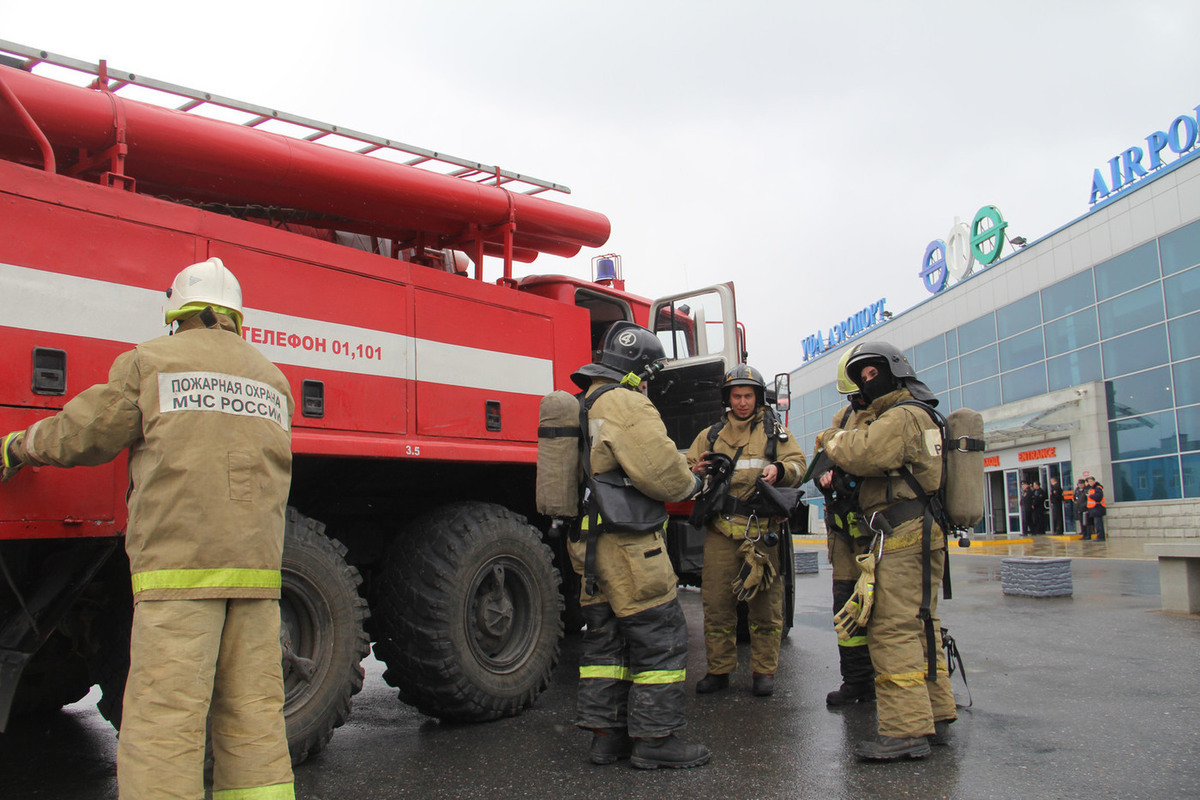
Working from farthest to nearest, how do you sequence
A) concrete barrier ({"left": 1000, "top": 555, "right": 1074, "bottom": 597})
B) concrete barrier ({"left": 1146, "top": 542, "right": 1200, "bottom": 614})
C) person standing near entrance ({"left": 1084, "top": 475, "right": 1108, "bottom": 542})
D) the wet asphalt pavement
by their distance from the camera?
person standing near entrance ({"left": 1084, "top": 475, "right": 1108, "bottom": 542}) < concrete barrier ({"left": 1000, "top": 555, "right": 1074, "bottom": 597}) < concrete barrier ({"left": 1146, "top": 542, "right": 1200, "bottom": 614}) < the wet asphalt pavement

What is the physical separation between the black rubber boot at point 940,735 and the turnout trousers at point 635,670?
122 cm

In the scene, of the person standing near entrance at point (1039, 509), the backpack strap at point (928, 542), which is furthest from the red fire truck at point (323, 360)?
the person standing near entrance at point (1039, 509)

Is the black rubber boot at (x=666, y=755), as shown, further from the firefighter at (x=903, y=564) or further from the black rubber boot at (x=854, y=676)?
the black rubber boot at (x=854, y=676)

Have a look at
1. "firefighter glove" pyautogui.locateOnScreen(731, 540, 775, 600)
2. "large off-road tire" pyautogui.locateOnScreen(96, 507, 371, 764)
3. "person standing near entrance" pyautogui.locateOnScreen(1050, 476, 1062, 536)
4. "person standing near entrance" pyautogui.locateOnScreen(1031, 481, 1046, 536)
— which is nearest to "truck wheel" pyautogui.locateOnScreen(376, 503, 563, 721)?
"large off-road tire" pyautogui.locateOnScreen(96, 507, 371, 764)

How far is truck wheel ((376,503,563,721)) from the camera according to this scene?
4492 mm

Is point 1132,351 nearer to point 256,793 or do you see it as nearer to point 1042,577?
point 1042,577

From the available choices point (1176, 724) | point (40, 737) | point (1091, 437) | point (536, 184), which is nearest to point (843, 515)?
point (1176, 724)

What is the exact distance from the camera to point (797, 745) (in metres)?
4.12

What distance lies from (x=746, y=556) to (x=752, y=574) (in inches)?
5.0

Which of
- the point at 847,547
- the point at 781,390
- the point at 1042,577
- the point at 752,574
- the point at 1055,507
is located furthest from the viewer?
the point at 1055,507

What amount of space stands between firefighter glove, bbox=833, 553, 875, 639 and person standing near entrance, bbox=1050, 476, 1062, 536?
22227 mm

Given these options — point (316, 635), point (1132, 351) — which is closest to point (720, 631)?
point (316, 635)

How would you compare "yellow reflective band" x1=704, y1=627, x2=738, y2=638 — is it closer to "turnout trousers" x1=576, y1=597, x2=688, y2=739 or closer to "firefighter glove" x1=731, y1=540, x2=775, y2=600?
"firefighter glove" x1=731, y1=540, x2=775, y2=600

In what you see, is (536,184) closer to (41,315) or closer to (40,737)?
(41,315)
